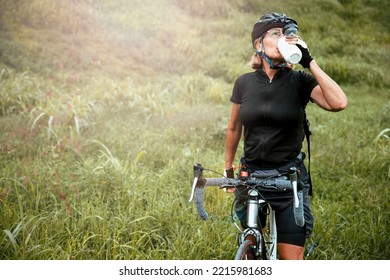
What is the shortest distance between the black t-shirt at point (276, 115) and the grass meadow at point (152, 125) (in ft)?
3.69

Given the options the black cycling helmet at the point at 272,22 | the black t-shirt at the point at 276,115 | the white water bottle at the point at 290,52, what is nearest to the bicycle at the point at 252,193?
the black t-shirt at the point at 276,115

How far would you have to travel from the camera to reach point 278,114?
2375 millimetres

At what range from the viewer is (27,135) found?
15.3 ft

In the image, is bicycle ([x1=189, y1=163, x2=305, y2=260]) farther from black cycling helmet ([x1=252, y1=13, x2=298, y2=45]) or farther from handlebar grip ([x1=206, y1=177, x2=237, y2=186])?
black cycling helmet ([x1=252, y1=13, x2=298, y2=45])

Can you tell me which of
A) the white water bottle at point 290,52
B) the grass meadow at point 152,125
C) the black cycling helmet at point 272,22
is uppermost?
the black cycling helmet at point 272,22

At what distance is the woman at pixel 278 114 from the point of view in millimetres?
2396

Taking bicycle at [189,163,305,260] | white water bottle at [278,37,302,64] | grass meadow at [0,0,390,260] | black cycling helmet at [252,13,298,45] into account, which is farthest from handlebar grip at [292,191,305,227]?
grass meadow at [0,0,390,260]

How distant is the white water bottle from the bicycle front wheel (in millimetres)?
858

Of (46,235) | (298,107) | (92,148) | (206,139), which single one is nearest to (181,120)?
(206,139)

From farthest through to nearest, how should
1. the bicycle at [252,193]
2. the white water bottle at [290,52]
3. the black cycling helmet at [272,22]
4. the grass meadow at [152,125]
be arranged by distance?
1. the grass meadow at [152,125]
2. the black cycling helmet at [272,22]
3. the bicycle at [252,193]
4. the white water bottle at [290,52]

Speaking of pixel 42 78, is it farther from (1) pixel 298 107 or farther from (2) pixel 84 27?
(1) pixel 298 107

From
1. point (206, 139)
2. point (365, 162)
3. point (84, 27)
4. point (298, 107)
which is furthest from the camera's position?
point (84, 27)

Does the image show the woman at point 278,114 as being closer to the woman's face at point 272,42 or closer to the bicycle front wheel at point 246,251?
the woman's face at point 272,42

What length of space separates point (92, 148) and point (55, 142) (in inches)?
13.9
